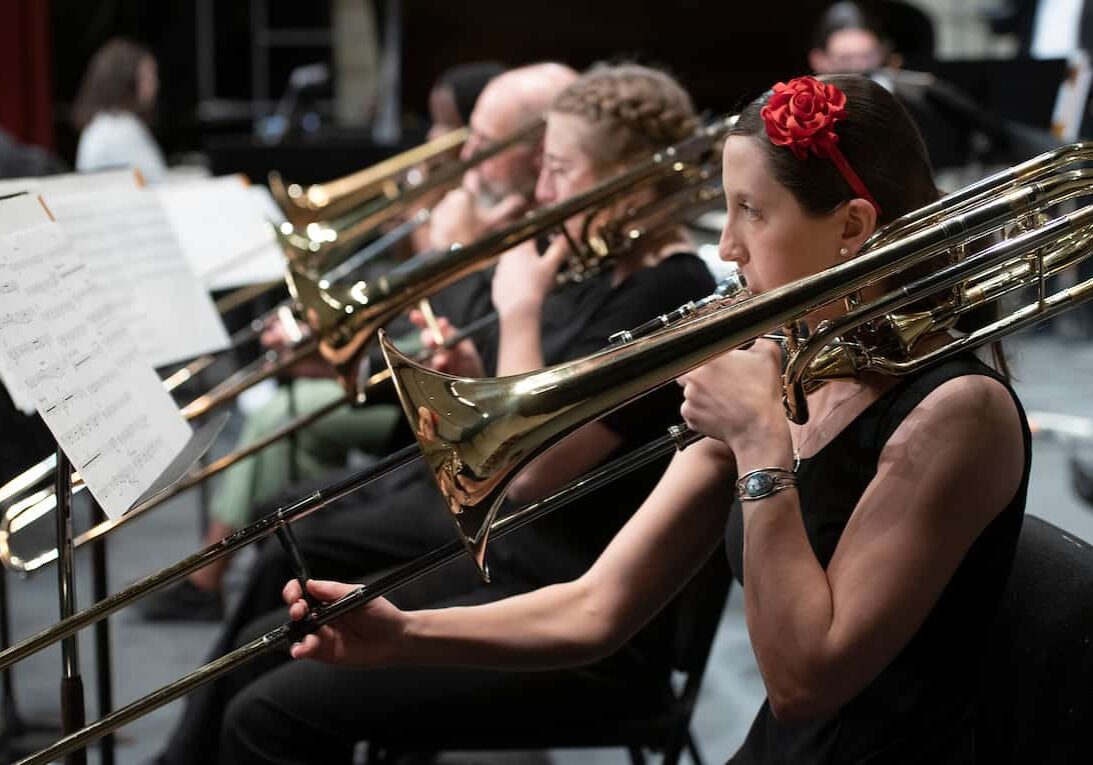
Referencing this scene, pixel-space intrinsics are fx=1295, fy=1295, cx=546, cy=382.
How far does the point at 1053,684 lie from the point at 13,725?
2095mm

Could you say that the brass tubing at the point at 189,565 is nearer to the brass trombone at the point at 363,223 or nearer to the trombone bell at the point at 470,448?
the trombone bell at the point at 470,448

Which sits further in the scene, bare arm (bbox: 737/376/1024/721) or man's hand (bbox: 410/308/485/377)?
man's hand (bbox: 410/308/485/377)

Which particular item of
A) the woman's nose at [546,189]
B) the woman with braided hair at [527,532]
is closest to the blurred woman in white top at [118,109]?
the woman with braided hair at [527,532]

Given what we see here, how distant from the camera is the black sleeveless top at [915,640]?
127 centimetres

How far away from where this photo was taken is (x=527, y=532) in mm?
1950

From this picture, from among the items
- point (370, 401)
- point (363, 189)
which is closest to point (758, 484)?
point (370, 401)

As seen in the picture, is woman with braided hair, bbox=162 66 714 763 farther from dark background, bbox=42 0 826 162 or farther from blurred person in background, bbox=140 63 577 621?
dark background, bbox=42 0 826 162

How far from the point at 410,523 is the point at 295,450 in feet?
3.12

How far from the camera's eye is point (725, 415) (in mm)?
1291

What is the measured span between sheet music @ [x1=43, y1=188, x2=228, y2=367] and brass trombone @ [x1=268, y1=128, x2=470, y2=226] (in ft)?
4.49

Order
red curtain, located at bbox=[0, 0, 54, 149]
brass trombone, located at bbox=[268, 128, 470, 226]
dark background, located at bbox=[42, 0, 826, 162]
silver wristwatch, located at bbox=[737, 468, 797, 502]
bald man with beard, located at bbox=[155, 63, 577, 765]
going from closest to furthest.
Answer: silver wristwatch, located at bbox=[737, 468, 797, 502]
bald man with beard, located at bbox=[155, 63, 577, 765]
brass trombone, located at bbox=[268, 128, 470, 226]
dark background, located at bbox=[42, 0, 826, 162]
red curtain, located at bbox=[0, 0, 54, 149]

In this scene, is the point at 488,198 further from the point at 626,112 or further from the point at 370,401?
the point at 626,112

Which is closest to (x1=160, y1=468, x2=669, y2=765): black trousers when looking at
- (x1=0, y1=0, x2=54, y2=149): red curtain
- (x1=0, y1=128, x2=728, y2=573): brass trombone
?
(x1=0, y1=128, x2=728, y2=573): brass trombone

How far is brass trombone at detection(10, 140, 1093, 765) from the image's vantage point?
112cm
